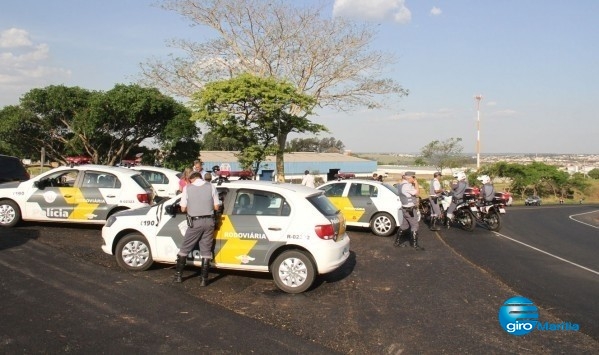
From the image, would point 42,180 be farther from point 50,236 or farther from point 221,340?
point 221,340

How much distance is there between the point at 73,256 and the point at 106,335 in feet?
13.0

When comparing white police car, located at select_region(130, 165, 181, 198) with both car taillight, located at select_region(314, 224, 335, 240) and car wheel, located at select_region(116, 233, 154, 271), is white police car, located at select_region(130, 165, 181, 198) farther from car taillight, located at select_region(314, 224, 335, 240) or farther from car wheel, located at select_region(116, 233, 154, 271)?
car taillight, located at select_region(314, 224, 335, 240)

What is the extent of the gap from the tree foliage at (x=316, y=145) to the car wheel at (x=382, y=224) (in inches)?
3262

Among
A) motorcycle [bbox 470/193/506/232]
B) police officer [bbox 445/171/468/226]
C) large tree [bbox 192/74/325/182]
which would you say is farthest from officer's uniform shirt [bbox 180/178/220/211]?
large tree [bbox 192/74/325/182]

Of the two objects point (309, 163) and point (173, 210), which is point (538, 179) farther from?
point (173, 210)

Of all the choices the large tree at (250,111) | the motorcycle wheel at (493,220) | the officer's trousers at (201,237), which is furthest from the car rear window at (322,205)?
the large tree at (250,111)

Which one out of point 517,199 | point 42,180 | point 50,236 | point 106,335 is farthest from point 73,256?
point 517,199

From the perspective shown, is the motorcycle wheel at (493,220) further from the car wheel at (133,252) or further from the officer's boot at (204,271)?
the car wheel at (133,252)

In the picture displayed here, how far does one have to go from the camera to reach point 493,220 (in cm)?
1489

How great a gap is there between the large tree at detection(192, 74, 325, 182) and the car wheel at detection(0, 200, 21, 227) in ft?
36.1

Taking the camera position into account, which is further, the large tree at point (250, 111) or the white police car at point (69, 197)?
the large tree at point (250, 111)

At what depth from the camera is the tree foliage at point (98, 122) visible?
96.7 feet

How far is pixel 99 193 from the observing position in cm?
1080

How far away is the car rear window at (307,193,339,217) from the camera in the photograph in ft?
24.2
